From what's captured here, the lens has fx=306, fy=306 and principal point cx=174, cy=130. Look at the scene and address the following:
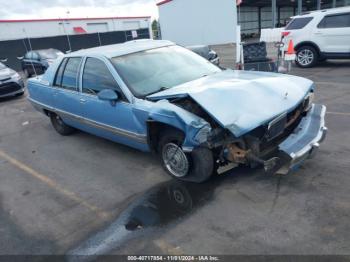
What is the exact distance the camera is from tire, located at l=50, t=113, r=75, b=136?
6.36m

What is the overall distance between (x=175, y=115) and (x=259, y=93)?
104 cm

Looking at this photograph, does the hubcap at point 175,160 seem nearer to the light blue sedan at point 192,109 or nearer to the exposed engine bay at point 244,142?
the light blue sedan at point 192,109

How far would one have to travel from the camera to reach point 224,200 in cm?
348

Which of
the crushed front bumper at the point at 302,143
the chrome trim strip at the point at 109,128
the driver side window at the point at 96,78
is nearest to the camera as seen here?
the crushed front bumper at the point at 302,143

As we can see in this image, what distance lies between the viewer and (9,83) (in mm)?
11102

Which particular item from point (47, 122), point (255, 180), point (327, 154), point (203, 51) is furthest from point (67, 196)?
point (203, 51)

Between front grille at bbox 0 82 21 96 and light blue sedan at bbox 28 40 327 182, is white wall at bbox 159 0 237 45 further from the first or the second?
light blue sedan at bbox 28 40 327 182

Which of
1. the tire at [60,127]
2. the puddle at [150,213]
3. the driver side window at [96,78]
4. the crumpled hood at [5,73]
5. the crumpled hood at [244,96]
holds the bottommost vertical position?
the puddle at [150,213]

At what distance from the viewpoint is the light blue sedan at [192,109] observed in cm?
330

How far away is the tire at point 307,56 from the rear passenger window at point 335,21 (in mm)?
832

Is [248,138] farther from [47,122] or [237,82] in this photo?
[47,122]

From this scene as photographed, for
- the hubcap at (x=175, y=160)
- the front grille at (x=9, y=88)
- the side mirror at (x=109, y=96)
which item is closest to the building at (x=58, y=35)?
the front grille at (x=9, y=88)

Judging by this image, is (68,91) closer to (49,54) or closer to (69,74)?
(69,74)

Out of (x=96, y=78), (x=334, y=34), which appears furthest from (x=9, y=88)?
(x=334, y=34)
